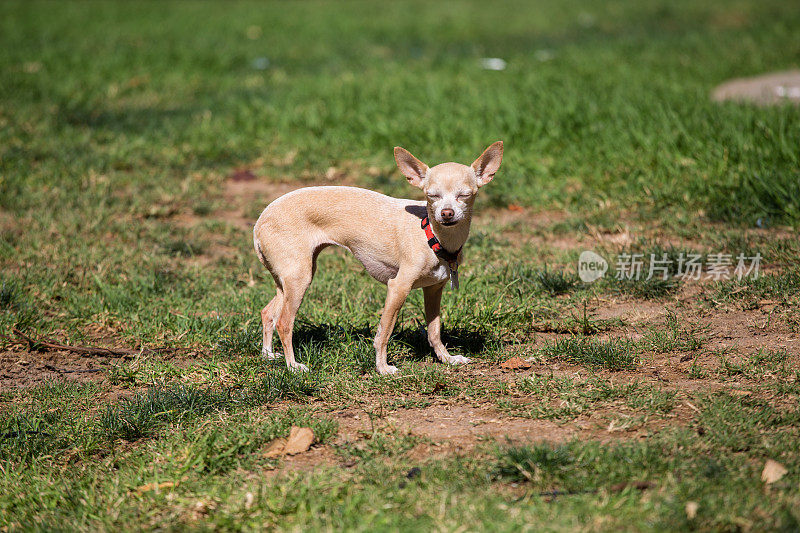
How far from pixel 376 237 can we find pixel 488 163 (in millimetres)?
717

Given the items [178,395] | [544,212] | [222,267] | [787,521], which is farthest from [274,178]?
[787,521]

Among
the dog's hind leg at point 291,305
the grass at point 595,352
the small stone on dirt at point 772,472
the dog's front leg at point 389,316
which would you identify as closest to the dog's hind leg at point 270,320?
the dog's hind leg at point 291,305

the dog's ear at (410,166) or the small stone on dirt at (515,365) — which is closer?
the dog's ear at (410,166)

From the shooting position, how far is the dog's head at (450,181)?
3.66m

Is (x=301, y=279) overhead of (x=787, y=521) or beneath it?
overhead

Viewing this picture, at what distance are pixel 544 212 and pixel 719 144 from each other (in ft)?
5.86

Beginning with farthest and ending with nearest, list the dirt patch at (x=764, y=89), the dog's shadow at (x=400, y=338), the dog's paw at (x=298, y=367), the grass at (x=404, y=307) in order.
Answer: the dirt patch at (x=764, y=89) < the dog's shadow at (x=400, y=338) < the dog's paw at (x=298, y=367) < the grass at (x=404, y=307)

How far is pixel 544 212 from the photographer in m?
6.61

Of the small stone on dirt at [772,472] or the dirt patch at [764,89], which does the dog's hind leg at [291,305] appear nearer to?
the small stone on dirt at [772,472]

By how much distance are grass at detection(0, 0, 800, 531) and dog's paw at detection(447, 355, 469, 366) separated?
0.14m

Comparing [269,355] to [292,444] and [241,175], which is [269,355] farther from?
[241,175]

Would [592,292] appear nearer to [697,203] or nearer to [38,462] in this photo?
[697,203]

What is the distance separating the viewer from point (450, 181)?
373cm

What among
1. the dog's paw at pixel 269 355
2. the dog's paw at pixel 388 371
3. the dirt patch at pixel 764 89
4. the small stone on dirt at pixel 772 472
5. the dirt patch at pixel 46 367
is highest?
the dirt patch at pixel 764 89
